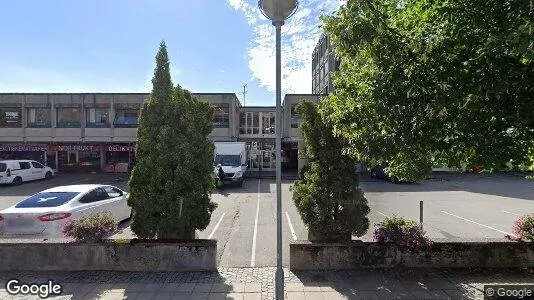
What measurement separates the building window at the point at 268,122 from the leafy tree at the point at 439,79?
29418 millimetres

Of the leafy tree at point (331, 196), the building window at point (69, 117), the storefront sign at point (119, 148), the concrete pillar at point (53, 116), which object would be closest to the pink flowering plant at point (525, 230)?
the leafy tree at point (331, 196)

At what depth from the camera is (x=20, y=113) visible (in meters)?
31.7

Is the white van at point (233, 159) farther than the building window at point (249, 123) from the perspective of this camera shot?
No

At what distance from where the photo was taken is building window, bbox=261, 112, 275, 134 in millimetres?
34688

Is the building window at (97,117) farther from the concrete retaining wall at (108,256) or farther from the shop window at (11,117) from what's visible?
the concrete retaining wall at (108,256)

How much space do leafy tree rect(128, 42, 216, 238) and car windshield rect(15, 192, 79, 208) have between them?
266 centimetres

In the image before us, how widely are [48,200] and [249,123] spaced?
2716 centimetres

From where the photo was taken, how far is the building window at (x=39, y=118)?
104 feet

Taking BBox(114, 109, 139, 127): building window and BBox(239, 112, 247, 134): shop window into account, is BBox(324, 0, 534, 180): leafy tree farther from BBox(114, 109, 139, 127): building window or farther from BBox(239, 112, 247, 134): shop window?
BBox(239, 112, 247, 134): shop window

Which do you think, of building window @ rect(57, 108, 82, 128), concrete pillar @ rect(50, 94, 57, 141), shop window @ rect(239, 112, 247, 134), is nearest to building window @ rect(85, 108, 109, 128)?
building window @ rect(57, 108, 82, 128)

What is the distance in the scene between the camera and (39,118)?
32.0m

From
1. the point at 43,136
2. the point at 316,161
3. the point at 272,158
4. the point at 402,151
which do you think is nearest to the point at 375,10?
the point at 402,151

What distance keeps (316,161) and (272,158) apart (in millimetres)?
27760

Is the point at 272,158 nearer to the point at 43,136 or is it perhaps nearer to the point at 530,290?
the point at 43,136
